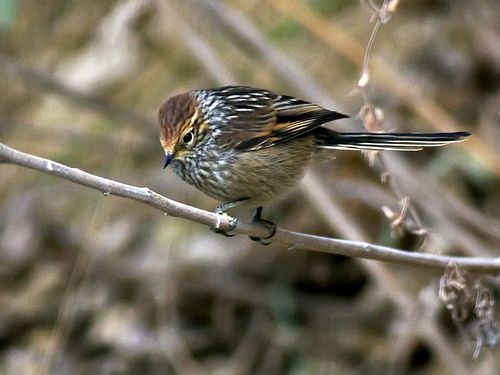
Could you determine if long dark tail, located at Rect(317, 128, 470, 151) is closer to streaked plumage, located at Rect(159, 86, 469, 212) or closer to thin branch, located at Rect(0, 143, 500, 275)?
streaked plumage, located at Rect(159, 86, 469, 212)

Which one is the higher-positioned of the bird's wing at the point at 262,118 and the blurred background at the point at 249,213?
the bird's wing at the point at 262,118

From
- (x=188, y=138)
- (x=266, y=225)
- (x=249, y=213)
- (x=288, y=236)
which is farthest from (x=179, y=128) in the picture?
(x=249, y=213)

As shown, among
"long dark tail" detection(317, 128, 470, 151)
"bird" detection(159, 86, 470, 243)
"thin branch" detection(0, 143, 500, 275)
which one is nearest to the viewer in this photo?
"thin branch" detection(0, 143, 500, 275)

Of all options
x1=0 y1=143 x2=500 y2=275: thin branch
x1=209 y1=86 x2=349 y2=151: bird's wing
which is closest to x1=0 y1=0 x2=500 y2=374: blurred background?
x1=209 y1=86 x2=349 y2=151: bird's wing

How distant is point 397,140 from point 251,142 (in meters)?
0.61

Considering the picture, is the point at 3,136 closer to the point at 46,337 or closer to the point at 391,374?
the point at 46,337

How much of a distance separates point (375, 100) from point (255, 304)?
1580 millimetres

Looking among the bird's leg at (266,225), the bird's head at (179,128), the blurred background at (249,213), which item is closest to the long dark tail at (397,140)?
the bird's leg at (266,225)

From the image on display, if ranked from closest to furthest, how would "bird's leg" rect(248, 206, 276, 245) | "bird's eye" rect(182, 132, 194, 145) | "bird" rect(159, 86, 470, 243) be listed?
"bird's leg" rect(248, 206, 276, 245) < "bird" rect(159, 86, 470, 243) < "bird's eye" rect(182, 132, 194, 145)

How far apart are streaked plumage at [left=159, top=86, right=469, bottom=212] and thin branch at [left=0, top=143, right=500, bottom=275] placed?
0.37 meters

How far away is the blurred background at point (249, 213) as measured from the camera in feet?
17.8

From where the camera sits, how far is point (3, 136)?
286 inches

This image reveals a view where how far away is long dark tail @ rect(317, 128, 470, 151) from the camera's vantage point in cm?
364

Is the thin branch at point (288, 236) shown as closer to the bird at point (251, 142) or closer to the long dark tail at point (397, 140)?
the bird at point (251, 142)
